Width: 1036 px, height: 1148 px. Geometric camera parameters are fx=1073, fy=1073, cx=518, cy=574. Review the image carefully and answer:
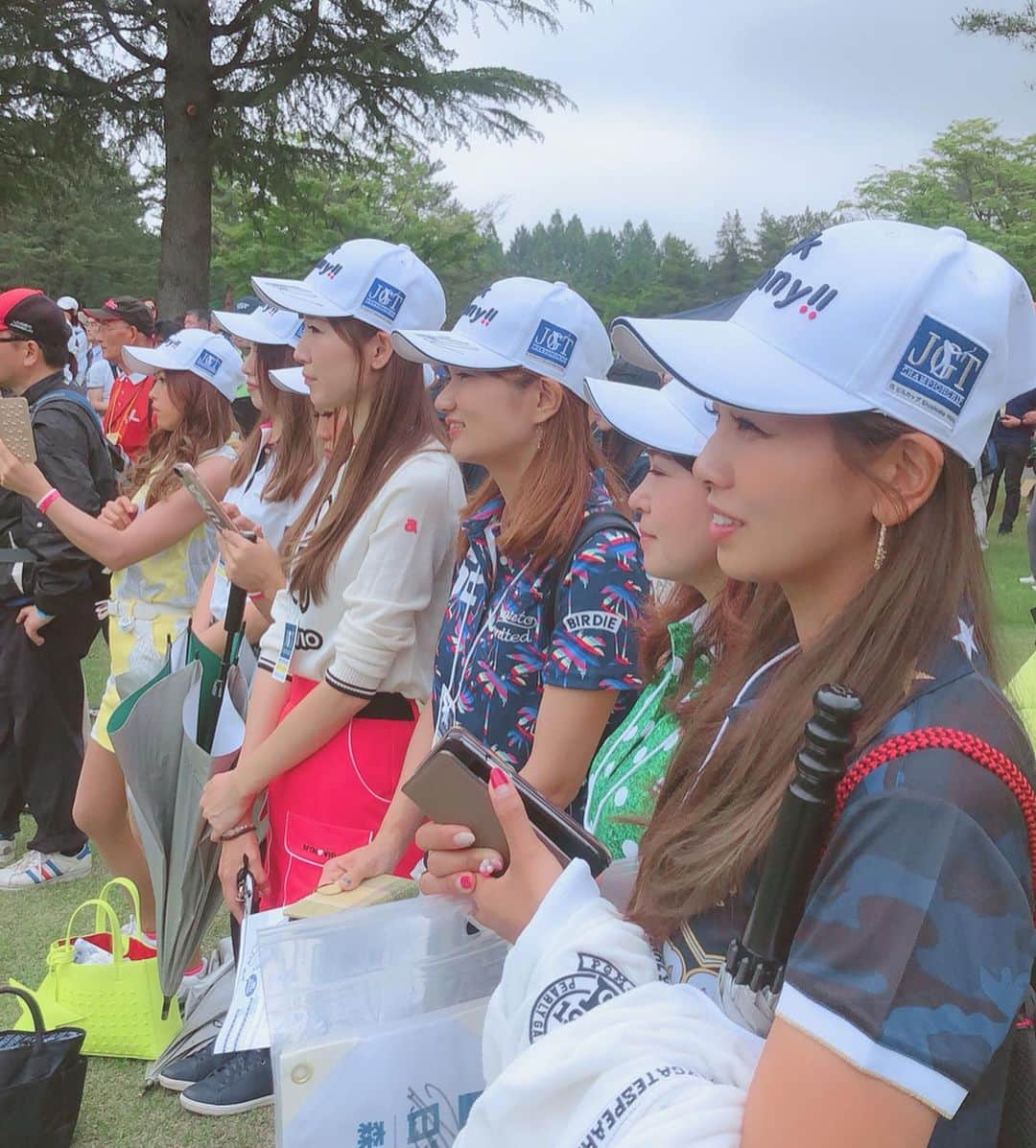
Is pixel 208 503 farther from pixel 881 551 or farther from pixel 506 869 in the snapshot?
pixel 881 551

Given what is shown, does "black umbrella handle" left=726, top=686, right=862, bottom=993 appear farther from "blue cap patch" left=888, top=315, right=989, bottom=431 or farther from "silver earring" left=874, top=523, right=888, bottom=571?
"blue cap patch" left=888, top=315, right=989, bottom=431

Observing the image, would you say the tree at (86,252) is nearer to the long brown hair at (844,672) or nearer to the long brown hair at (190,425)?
the long brown hair at (190,425)

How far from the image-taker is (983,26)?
17766 millimetres

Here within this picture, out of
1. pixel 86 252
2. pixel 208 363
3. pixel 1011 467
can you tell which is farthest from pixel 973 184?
pixel 208 363

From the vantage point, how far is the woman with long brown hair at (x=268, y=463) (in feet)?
10.8

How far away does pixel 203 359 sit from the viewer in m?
4.03

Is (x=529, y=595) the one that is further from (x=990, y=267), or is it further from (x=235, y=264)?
(x=235, y=264)

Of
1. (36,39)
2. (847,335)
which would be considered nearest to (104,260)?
(36,39)

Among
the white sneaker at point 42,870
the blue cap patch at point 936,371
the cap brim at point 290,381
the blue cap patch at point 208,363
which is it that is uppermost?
the blue cap patch at point 936,371

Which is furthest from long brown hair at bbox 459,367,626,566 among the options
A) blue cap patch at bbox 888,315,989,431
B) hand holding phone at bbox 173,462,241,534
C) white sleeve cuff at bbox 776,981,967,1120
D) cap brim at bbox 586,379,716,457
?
white sleeve cuff at bbox 776,981,967,1120

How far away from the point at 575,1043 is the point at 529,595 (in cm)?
123

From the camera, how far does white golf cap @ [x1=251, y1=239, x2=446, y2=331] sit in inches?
110

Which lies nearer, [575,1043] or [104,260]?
[575,1043]

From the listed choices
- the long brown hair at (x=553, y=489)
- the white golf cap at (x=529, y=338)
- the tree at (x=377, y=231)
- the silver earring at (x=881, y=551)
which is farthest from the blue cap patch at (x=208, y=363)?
the tree at (x=377, y=231)
